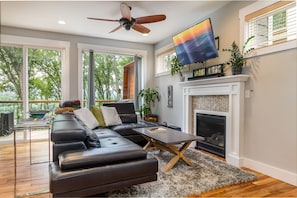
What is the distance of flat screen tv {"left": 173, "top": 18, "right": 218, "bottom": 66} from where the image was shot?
10.8ft

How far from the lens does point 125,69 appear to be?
18.7ft

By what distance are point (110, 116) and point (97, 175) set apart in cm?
236

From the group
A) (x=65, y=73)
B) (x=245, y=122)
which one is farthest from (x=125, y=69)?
(x=245, y=122)

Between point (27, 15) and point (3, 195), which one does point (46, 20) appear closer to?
point (27, 15)

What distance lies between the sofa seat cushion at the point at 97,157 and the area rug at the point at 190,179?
1.03 ft

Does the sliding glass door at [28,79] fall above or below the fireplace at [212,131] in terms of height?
above

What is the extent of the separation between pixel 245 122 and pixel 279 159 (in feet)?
2.19

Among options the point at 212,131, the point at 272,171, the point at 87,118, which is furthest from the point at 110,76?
the point at 272,171

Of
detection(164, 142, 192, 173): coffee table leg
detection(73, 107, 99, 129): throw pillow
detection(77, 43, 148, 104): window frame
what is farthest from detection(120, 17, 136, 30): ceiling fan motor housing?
detection(77, 43, 148, 104): window frame

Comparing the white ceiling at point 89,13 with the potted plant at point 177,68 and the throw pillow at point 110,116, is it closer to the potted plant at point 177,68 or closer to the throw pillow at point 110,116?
the potted plant at point 177,68

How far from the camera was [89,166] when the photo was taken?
5.80 feet

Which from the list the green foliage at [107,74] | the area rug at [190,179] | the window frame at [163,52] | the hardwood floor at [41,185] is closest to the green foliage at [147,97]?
the window frame at [163,52]

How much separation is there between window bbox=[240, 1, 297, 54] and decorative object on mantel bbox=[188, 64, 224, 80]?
1.90 ft

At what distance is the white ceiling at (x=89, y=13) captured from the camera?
3.29 m
